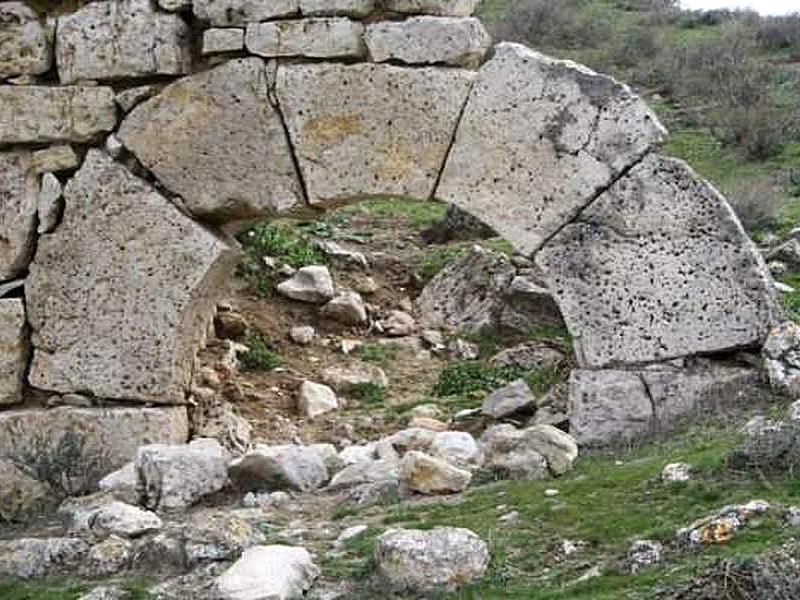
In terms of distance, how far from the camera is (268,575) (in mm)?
4289

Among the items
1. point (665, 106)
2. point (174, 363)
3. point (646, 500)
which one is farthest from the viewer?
point (665, 106)

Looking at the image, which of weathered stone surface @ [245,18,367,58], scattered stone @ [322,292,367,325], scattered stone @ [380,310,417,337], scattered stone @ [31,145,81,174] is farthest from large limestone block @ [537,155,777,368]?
scattered stone @ [322,292,367,325]

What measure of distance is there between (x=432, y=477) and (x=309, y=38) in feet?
7.37

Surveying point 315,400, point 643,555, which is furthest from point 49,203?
point 643,555

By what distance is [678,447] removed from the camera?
573 centimetres

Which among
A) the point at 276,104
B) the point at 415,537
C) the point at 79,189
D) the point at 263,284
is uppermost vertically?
the point at 276,104

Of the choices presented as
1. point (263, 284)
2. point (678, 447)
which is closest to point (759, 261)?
point (678, 447)

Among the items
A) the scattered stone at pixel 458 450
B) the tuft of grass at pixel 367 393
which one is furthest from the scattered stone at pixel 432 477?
the tuft of grass at pixel 367 393

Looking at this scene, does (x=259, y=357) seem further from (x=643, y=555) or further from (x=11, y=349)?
(x=643, y=555)

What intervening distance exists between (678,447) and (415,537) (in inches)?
69.8

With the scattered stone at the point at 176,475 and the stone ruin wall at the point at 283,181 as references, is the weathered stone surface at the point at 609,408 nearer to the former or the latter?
the stone ruin wall at the point at 283,181

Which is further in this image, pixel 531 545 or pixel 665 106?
pixel 665 106

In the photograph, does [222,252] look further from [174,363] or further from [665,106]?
[665,106]

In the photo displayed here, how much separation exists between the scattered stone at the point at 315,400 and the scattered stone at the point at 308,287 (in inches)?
51.8
